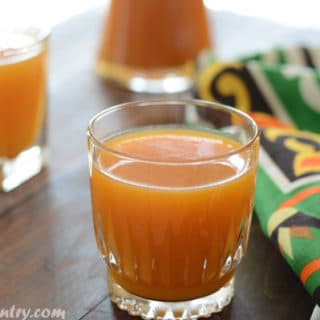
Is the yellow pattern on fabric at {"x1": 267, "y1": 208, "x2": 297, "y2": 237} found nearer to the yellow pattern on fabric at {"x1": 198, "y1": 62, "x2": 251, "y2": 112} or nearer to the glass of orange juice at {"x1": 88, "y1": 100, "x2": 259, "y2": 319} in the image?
the glass of orange juice at {"x1": 88, "y1": 100, "x2": 259, "y2": 319}

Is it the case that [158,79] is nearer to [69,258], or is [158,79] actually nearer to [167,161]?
[69,258]

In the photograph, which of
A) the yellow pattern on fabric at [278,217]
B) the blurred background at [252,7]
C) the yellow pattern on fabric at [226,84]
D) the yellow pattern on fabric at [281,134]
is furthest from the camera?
the blurred background at [252,7]

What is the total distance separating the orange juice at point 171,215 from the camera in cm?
67

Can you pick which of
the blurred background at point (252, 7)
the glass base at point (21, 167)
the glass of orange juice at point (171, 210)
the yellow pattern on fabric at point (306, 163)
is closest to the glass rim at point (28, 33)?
the glass base at point (21, 167)

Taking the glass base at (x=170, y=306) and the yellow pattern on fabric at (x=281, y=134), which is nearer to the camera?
the glass base at (x=170, y=306)

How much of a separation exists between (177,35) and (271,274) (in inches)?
22.4

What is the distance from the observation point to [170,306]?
0.72 m

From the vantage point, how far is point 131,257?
707 millimetres

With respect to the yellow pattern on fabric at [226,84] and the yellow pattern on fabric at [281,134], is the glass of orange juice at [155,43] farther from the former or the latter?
the yellow pattern on fabric at [281,134]

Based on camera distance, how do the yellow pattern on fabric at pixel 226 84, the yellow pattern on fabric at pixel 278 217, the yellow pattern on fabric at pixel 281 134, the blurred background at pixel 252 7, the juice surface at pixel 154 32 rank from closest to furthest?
the yellow pattern on fabric at pixel 278 217, the yellow pattern on fabric at pixel 281 134, the yellow pattern on fabric at pixel 226 84, the juice surface at pixel 154 32, the blurred background at pixel 252 7

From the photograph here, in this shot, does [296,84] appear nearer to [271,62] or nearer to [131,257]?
[271,62]

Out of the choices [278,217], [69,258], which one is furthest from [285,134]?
[69,258]

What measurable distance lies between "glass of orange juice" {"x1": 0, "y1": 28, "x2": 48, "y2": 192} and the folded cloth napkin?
0.83ft

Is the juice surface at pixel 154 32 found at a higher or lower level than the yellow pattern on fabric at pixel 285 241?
higher
